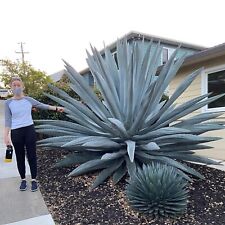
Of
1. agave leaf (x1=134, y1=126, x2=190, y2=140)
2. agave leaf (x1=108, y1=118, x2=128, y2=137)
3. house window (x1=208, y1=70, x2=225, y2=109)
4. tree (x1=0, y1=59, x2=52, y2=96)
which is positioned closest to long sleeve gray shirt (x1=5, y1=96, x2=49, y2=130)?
agave leaf (x1=108, y1=118, x2=128, y2=137)

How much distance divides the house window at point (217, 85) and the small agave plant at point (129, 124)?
290 centimetres

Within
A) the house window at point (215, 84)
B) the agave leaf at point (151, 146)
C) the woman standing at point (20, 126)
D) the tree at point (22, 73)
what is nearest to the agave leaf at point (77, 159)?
the woman standing at point (20, 126)

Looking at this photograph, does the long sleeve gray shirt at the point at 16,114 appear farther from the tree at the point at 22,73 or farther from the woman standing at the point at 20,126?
the tree at the point at 22,73

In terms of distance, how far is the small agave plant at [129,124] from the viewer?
3891mm

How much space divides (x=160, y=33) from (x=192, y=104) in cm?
1447

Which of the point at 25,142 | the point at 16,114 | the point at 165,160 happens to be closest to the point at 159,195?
the point at 165,160

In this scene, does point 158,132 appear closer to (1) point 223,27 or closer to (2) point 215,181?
Answer: (2) point 215,181

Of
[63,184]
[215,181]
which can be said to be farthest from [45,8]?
[215,181]

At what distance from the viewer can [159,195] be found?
3117 mm

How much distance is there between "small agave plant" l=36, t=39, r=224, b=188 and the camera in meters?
3.89

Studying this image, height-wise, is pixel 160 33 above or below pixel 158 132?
above

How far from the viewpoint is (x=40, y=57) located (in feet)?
105

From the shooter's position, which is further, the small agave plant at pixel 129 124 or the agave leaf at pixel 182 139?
the small agave plant at pixel 129 124

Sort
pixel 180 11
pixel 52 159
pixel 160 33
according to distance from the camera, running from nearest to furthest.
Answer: pixel 52 159 < pixel 180 11 < pixel 160 33
